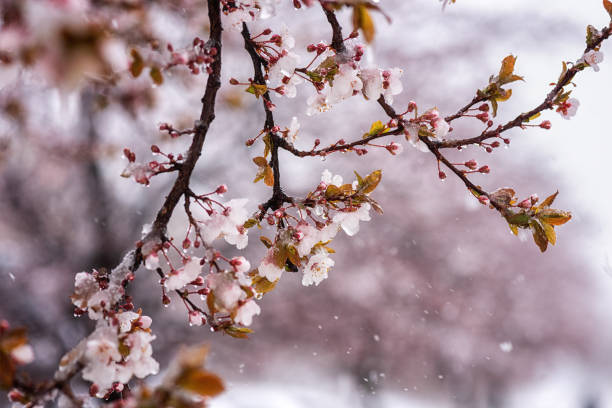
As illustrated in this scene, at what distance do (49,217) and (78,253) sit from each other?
0.27 m

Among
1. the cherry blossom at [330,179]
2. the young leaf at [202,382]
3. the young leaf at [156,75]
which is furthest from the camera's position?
the cherry blossom at [330,179]

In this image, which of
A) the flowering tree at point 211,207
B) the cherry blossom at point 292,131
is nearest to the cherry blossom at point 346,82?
the flowering tree at point 211,207

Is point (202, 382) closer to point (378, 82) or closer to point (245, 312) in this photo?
point (245, 312)

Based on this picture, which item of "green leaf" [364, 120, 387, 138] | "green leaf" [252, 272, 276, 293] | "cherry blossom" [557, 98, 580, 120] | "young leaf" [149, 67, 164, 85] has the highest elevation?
"cherry blossom" [557, 98, 580, 120]

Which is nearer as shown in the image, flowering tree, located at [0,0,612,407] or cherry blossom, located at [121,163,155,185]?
flowering tree, located at [0,0,612,407]

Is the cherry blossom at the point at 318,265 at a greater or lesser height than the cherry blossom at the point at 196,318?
greater

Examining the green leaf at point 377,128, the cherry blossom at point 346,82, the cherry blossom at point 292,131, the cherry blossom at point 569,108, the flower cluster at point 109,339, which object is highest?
the cherry blossom at point 292,131

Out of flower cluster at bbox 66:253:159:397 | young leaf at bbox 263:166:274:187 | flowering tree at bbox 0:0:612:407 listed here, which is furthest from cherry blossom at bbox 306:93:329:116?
flower cluster at bbox 66:253:159:397

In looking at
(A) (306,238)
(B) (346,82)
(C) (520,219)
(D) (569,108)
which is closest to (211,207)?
(A) (306,238)

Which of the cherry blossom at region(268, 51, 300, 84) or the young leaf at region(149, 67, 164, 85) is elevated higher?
the cherry blossom at region(268, 51, 300, 84)

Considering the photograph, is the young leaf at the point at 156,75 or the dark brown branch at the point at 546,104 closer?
the young leaf at the point at 156,75

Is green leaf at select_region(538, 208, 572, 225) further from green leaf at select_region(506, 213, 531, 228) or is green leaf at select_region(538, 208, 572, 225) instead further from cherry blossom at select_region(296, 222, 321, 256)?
cherry blossom at select_region(296, 222, 321, 256)

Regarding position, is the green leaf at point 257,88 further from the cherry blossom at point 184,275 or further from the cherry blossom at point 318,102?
the cherry blossom at point 184,275

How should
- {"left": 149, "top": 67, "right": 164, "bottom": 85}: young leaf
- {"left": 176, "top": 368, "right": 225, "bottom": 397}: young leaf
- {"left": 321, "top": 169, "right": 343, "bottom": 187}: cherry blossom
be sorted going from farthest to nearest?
{"left": 321, "top": 169, "right": 343, "bottom": 187}: cherry blossom, {"left": 149, "top": 67, "right": 164, "bottom": 85}: young leaf, {"left": 176, "top": 368, "right": 225, "bottom": 397}: young leaf
